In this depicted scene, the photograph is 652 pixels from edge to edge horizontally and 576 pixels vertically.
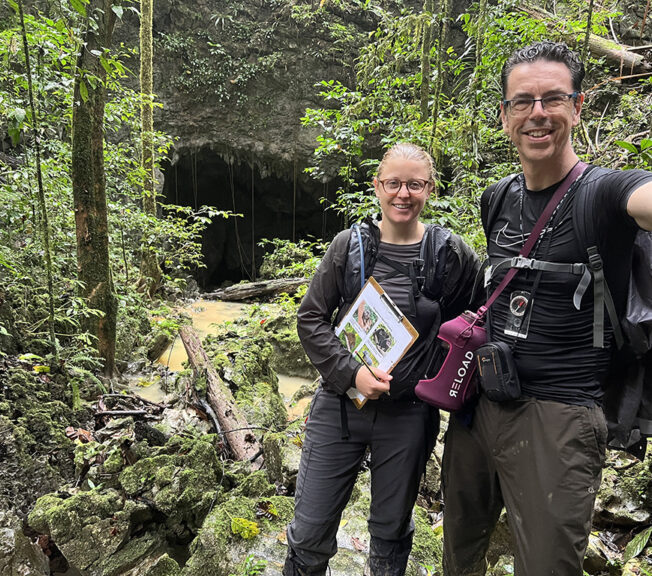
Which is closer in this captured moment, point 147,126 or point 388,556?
point 388,556

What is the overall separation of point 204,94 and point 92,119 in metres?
9.35

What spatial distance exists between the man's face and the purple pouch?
19.8 inches

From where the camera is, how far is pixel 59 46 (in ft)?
10.8

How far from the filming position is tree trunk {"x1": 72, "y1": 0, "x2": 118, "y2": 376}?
3.20 metres

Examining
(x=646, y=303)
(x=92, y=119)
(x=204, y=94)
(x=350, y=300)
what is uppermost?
(x=204, y=94)

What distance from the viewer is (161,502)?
6.82 feet

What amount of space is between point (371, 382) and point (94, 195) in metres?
3.16

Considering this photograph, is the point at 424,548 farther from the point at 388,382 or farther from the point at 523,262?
the point at 523,262

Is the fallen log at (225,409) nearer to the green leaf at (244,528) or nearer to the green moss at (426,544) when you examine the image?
the green leaf at (244,528)

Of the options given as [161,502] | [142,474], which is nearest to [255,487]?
[161,502]

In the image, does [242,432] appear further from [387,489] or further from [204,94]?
[204,94]

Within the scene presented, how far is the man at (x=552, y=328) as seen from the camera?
3.40 ft

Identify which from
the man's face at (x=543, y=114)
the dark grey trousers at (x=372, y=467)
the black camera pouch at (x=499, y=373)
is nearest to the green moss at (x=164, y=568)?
the dark grey trousers at (x=372, y=467)

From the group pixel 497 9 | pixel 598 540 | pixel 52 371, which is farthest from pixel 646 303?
pixel 497 9
